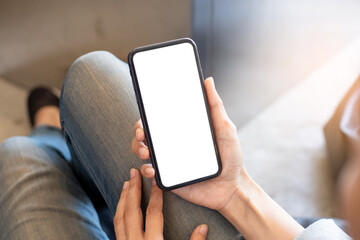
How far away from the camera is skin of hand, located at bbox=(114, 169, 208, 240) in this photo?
445 mm

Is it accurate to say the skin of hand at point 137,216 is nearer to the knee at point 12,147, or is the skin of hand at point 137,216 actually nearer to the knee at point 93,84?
the knee at point 93,84

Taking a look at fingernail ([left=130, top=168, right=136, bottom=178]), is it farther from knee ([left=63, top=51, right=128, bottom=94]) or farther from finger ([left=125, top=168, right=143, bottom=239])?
knee ([left=63, top=51, right=128, bottom=94])

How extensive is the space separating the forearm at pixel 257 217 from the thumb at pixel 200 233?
0.05m

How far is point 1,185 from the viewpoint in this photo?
1.87ft

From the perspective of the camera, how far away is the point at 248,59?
1103mm

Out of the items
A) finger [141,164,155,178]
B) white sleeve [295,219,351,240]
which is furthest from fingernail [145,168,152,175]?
white sleeve [295,219,351,240]

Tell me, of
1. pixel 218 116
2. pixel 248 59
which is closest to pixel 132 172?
pixel 218 116

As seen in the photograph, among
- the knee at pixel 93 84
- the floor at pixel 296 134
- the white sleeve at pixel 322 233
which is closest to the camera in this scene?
the white sleeve at pixel 322 233

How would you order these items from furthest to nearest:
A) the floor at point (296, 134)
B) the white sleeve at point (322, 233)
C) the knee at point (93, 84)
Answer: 1. the floor at point (296, 134)
2. the knee at point (93, 84)
3. the white sleeve at point (322, 233)

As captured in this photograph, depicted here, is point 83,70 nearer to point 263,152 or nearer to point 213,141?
point 213,141

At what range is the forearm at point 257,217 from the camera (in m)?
0.47

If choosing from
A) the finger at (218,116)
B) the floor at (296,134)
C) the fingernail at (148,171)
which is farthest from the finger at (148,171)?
the floor at (296,134)

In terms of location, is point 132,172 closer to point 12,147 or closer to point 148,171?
point 148,171

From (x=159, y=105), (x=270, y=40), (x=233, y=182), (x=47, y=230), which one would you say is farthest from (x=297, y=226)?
(x=270, y=40)
